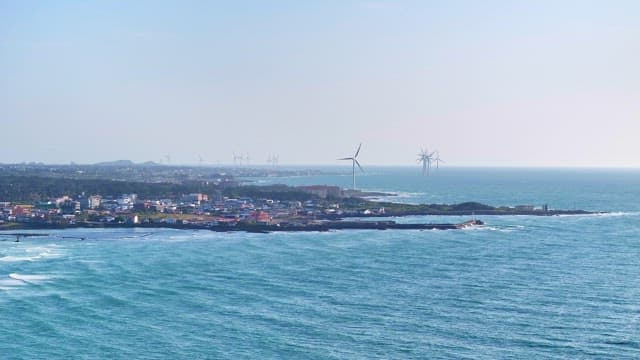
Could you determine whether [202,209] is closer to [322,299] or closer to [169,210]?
[169,210]

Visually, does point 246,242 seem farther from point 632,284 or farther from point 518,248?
point 632,284

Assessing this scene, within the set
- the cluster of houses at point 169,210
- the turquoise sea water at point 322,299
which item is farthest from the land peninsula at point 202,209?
the turquoise sea water at point 322,299

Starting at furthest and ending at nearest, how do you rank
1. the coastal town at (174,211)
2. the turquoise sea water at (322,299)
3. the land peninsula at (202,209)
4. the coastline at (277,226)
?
1. the coastal town at (174,211)
2. the land peninsula at (202,209)
3. the coastline at (277,226)
4. the turquoise sea water at (322,299)

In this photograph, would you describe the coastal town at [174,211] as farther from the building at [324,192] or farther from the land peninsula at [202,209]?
the building at [324,192]

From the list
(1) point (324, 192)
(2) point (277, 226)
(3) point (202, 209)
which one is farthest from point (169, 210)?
(1) point (324, 192)

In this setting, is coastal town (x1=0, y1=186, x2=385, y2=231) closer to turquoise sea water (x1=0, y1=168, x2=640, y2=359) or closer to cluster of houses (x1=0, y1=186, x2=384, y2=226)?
cluster of houses (x1=0, y1=186, x2=384, y2=226)

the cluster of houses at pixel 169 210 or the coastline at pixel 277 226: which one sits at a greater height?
the cluster of houses at pixel 169 210

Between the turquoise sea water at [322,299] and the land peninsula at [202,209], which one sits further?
the land peninsula at [202,209]
